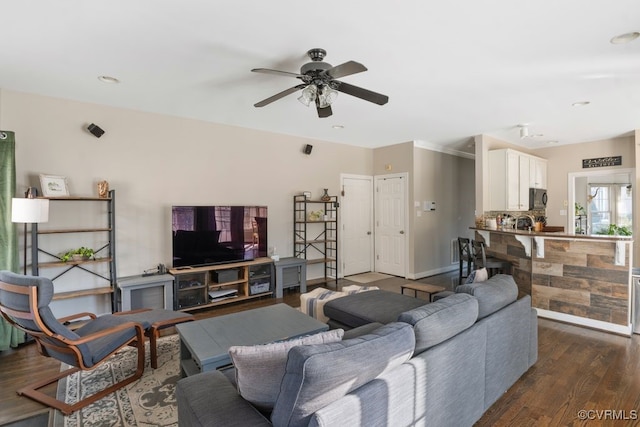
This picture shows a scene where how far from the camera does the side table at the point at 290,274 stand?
4.95 meters

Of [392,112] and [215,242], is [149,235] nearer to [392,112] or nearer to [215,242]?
[215,242]

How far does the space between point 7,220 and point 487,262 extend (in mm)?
Result: 5581

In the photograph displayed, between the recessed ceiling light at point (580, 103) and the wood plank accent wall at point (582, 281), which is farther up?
the recessed ceiling light at point (580, 103)

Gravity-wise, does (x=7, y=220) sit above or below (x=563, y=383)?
above

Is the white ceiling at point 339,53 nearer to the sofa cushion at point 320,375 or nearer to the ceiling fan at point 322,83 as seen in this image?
the ceiling fan at point 322,83

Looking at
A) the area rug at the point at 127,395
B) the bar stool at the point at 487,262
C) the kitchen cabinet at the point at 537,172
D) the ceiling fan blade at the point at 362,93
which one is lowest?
the area rug at the point at 127,395

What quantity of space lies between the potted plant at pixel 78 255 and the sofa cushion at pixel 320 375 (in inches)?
135

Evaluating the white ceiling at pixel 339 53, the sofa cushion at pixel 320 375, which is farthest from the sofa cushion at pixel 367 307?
the white ceiling at pixel 339 53

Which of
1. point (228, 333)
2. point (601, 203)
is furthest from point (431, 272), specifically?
point (601, 203)

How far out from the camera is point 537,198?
6.45 m

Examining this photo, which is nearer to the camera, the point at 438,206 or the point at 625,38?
the point at 625,38

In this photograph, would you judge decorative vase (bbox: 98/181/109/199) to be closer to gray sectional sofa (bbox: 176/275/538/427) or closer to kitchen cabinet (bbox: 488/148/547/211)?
gray sectional sofa (bbox: 176/275/538/427)

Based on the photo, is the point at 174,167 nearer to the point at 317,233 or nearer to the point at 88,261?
the point at 88,261

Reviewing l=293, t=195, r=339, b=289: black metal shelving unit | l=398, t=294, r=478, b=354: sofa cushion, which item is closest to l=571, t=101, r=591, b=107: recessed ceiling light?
l=398, t=294, r=478, b=354: sofa cushion
